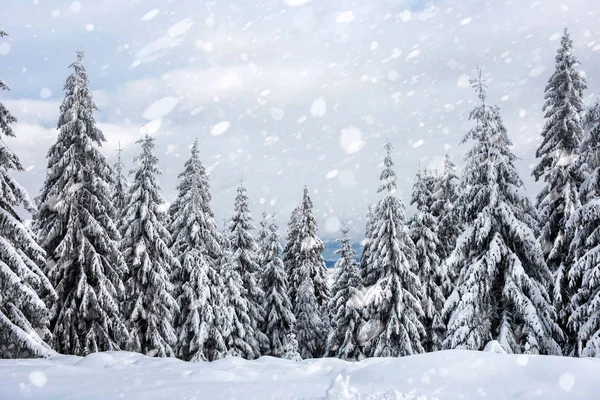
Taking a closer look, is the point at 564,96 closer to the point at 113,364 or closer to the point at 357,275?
the point at 357,275

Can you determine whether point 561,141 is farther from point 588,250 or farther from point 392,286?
point 392,286

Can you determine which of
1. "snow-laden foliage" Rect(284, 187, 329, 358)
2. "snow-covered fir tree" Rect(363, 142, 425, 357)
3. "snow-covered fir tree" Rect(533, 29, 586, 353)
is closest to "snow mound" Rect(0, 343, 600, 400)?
"snow-covered fir tree" Rect(533, 29, 586, 353)

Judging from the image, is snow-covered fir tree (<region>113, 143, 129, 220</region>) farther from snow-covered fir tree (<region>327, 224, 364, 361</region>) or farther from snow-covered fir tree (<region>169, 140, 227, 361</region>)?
snow-covered fir tree (<region>327, 224, 364, 361</region>)

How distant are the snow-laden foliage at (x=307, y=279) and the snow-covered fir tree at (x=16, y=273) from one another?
20088 mm

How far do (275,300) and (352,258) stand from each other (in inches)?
276

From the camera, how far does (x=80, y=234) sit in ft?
61.5

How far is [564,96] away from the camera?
1905 cm

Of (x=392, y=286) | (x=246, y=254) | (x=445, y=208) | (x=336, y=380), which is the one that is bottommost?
(x=336, y=380)

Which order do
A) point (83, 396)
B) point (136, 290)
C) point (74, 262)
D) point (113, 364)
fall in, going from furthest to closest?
1. point (136, 290)
2. point (74, 262)
3. point (113, 364)
4. point (83, 396)

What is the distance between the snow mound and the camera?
6.29 metres

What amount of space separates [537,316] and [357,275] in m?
13.0

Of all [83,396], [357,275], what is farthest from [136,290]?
[83,396]

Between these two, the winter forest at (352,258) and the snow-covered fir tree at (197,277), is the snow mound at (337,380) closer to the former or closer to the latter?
the winter forest at (352,258)

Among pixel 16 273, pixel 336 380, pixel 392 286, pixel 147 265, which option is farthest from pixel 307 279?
pixel 336 380
